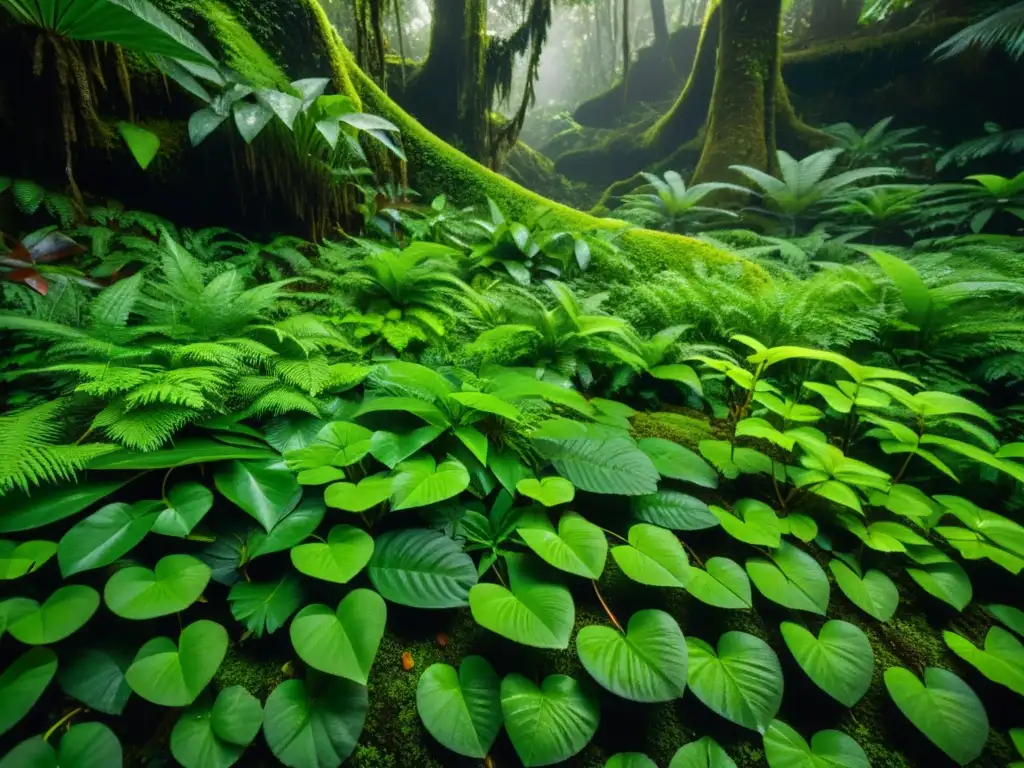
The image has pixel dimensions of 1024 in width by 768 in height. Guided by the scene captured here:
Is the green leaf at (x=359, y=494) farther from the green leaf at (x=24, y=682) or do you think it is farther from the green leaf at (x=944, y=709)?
the green leaf at (x=944, y=709)

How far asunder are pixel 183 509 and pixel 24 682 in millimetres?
394

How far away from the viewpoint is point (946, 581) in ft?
4.12

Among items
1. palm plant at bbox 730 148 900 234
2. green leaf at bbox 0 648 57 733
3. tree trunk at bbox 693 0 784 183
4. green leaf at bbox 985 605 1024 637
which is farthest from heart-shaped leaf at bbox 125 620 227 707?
tree trunk at bbox 693 0 784 183

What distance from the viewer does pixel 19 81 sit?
221 centimetres

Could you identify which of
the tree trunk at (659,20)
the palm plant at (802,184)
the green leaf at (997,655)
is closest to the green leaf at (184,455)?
the green leaf at (997,655)

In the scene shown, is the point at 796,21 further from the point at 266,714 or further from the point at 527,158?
the point at 266,714

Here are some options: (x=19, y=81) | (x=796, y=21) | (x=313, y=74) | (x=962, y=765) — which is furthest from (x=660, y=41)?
(x=962, y=765)

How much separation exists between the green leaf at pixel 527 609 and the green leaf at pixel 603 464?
35cm

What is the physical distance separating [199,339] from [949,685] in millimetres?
2560

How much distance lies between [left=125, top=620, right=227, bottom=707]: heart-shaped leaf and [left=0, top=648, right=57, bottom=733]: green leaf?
5.6 inches

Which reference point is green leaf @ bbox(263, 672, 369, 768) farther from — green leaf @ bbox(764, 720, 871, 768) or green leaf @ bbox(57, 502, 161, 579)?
green leaf @ bbox(764, 720, 871, 768)

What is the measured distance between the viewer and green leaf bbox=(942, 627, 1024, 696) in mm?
1037

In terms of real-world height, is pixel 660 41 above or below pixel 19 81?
above

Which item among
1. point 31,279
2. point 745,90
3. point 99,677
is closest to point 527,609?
point 99,677
